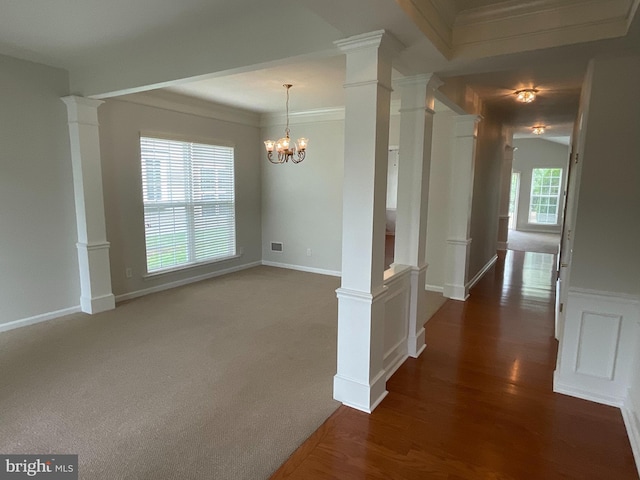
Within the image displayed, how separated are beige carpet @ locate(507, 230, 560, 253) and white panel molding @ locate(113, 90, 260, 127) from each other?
6965 millimetres

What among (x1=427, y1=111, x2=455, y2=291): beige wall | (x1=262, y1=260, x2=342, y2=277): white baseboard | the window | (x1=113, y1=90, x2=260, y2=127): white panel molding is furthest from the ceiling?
the window

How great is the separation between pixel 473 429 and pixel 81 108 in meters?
4.59

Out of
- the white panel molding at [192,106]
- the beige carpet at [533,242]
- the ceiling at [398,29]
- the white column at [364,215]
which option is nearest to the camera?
the ceiling at [398,29]

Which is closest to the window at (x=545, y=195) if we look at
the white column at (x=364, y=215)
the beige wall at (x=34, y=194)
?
the white column at (x=364, y=215)

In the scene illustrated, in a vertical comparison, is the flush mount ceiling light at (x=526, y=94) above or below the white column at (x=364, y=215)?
above

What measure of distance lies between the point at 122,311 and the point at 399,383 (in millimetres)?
3258

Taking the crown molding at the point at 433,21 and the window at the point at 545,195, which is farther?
the window at the point at 545,195

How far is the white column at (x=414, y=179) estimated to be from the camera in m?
2.99

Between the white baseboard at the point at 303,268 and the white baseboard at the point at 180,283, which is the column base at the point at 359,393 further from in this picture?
the white baseboard at the point at 303,268

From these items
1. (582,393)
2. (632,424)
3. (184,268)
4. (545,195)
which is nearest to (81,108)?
(184,268)

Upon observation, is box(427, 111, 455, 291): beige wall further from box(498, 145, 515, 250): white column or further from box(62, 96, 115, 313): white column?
box(62, 96, 115, 313): white column

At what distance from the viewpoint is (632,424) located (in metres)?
2.25

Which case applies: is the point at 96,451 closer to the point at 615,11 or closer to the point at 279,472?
the point at 279,472

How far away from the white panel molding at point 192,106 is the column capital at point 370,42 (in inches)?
131
